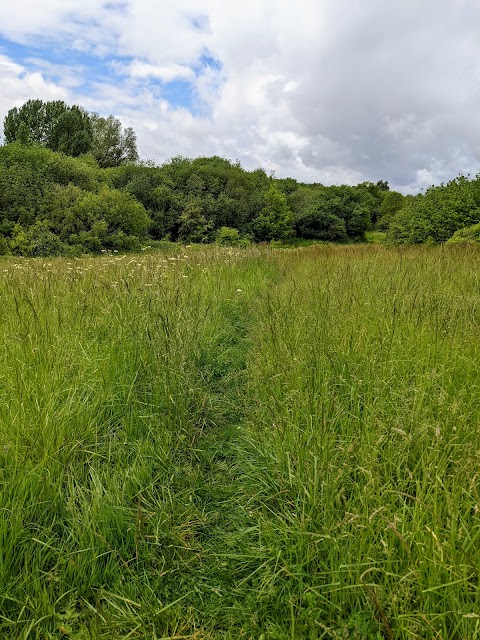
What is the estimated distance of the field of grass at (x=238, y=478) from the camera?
1.44m

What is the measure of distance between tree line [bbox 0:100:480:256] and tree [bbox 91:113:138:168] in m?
0.17

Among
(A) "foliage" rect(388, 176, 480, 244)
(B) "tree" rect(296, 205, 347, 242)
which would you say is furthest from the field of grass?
(B) "tree" rect(296, 205, 347, 242)

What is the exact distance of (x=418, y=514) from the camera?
5.01 ft

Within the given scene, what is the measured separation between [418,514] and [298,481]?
55 cm

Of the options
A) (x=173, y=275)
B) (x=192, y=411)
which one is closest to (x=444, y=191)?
(x=173, y=275)

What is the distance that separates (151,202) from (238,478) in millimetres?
42369

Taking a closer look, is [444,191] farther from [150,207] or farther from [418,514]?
[150,207]

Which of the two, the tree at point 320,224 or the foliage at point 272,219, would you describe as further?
the tree at point 320,224

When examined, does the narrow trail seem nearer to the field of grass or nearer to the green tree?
the field of grass

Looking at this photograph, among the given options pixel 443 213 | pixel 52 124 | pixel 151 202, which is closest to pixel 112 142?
pixel 52 124

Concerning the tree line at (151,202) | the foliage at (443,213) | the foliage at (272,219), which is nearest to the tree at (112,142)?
the tree line at (151,202)

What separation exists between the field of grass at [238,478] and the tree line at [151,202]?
10.3 m

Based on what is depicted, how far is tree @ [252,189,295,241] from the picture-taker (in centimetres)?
4759

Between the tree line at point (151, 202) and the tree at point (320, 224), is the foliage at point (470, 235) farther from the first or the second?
the tree at point (320, 224)
